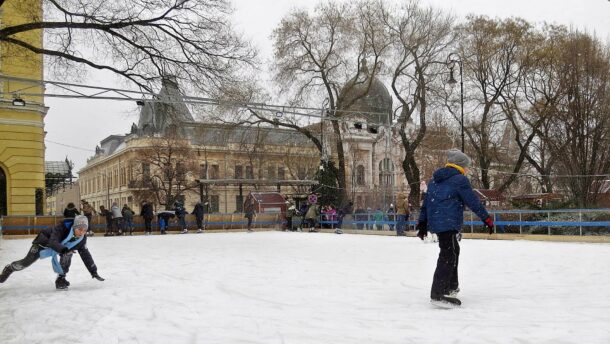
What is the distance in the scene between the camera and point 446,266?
6.52 meters

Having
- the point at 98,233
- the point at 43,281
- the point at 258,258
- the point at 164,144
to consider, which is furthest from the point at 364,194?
the point at 43,281

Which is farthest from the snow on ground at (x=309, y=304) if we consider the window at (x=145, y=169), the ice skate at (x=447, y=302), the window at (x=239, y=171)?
the window at (x=239, y=171)

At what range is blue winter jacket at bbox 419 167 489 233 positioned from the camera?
6457 mm

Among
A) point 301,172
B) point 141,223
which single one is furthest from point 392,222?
point 301,172

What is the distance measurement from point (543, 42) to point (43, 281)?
99.4ft

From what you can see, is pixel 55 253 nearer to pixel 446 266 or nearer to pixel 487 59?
pixel 446 266

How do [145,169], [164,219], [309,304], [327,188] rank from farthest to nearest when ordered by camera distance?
1. [145,169]
2. [327,188]
3. [164,219]
4. [309,304]

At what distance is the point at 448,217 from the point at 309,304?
5.76ft

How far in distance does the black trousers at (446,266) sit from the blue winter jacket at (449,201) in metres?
0.11

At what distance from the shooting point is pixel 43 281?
9.34 metres

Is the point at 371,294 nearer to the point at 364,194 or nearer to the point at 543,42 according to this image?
the point at 543,42

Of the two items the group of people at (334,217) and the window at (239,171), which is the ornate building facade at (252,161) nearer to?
the window at (239,171)

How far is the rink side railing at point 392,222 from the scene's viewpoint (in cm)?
1842

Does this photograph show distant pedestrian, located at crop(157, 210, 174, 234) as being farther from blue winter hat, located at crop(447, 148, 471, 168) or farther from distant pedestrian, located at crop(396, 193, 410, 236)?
blue winter hat, located at crop(447, 148, 471, 168)
